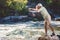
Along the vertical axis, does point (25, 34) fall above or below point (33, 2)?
below

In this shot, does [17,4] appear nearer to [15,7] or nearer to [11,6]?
[15,7]

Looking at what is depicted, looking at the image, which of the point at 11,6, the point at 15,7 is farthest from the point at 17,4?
the point at 11,6

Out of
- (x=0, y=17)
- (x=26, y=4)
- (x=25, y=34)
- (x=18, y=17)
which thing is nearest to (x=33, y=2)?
(x=26, y=4)

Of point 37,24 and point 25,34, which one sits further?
point 37,24

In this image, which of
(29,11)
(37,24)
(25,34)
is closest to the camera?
(25,34)

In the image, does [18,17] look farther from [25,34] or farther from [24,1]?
[25,34]

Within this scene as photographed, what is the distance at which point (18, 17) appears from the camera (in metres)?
8.20

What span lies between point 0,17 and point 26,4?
113 centimetres

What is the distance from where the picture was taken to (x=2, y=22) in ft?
25.6

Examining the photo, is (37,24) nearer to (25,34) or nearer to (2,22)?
(2,22)

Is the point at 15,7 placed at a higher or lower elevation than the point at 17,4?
lower

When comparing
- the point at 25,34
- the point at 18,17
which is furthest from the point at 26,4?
the point at 25,34

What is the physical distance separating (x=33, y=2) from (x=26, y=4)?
0.28 meters

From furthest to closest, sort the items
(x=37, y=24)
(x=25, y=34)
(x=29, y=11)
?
(x=29, y=11)
(x=37, y=24)
(x=25, y=34)
